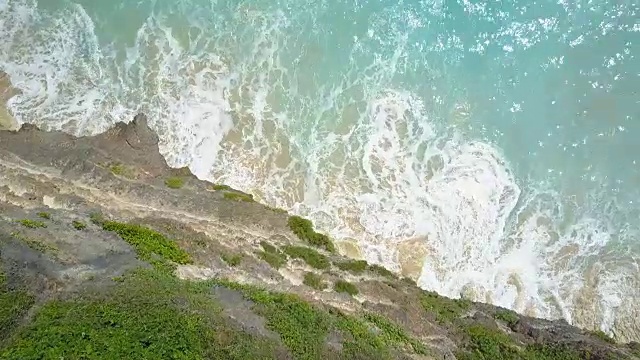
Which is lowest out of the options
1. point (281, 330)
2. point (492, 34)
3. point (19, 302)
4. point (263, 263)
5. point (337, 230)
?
point (19, 302)

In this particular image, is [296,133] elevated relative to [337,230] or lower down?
elevated

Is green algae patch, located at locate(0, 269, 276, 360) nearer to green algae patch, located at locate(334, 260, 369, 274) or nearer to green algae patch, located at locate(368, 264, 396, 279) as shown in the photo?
green algae patch, located at locate(334, 260, 369, 274)

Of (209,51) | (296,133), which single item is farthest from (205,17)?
(296,133)

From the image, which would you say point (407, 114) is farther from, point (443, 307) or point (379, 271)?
point (443, 307)

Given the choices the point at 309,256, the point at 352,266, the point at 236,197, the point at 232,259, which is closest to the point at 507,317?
the point at 352,266

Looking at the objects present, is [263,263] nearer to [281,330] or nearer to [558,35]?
[281,330]
